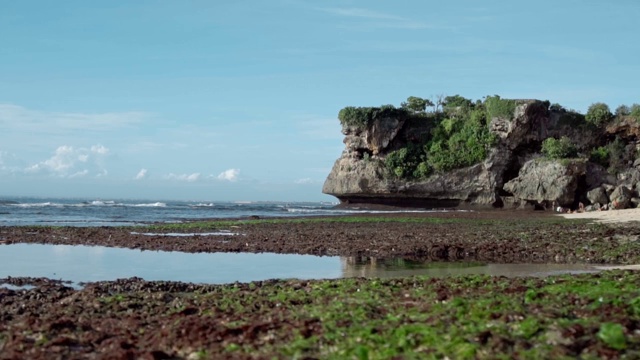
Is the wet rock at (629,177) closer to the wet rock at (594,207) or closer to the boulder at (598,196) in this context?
the boulder at (598,196)

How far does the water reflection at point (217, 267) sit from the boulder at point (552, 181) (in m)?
38.3

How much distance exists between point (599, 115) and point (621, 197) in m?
13.8

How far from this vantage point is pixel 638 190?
5350 cm

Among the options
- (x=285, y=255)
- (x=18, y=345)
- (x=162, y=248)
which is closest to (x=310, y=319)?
(x=18, y=345)

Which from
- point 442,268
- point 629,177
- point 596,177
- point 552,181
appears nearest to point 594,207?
point 552,181

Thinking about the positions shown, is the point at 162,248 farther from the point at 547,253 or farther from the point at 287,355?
the point at 287,355

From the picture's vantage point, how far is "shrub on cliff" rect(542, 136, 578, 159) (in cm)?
5834

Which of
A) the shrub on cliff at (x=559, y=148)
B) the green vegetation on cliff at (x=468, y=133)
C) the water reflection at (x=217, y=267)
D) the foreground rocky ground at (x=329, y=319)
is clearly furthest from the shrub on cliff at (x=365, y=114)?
the foreground rocky ground at (x=329, y=319)

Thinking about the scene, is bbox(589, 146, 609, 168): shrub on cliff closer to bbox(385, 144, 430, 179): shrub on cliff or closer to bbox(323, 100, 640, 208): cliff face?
bbox(323, 100, 640, 208): cliff face

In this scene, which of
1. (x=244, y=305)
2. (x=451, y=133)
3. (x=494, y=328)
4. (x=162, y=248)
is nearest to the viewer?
(x=494, y=328)

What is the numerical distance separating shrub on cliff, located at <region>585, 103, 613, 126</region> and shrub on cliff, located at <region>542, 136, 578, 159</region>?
3978 mm

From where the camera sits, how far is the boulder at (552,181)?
5575 cm

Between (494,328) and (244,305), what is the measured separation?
463 cm

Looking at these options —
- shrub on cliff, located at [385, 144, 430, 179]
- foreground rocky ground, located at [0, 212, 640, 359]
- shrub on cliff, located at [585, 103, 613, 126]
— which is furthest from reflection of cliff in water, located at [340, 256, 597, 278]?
shrub on cliff, located at [585, 103, 613, 126]
